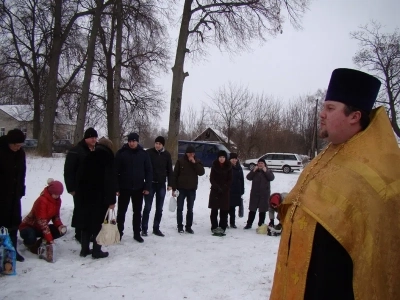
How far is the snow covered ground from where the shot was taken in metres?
4.35

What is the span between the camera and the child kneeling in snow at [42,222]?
5.47m

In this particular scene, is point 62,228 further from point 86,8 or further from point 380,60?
point 380,60

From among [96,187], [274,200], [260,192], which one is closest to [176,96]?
[260,192]

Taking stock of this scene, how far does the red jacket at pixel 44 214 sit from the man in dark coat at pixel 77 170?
1.01 feet

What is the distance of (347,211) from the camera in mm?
1661

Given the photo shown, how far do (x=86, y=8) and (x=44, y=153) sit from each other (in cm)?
775

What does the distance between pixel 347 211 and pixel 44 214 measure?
506cm

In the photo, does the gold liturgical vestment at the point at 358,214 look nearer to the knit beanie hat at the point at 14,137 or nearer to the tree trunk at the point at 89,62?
the knit beanie hat at the point at 14,137

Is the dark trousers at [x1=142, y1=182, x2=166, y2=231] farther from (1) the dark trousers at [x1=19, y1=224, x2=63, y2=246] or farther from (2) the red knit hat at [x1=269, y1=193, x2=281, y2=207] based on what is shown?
(2) the red knit hat at [x1=269, y1=193, x2=281, y2=207]

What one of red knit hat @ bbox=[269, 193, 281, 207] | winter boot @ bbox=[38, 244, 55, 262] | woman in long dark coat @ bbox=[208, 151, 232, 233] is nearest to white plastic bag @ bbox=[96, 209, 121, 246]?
winter boot @ bbox=[38, 244, 55, 262]

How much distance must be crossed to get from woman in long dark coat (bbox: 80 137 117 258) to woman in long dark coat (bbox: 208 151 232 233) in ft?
8.92

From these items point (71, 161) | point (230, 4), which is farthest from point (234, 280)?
point (230, 4)

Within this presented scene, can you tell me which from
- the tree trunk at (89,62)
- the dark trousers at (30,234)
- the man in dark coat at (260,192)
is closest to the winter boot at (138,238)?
the dark trousers at (30,234)

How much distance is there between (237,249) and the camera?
657 centimetres
